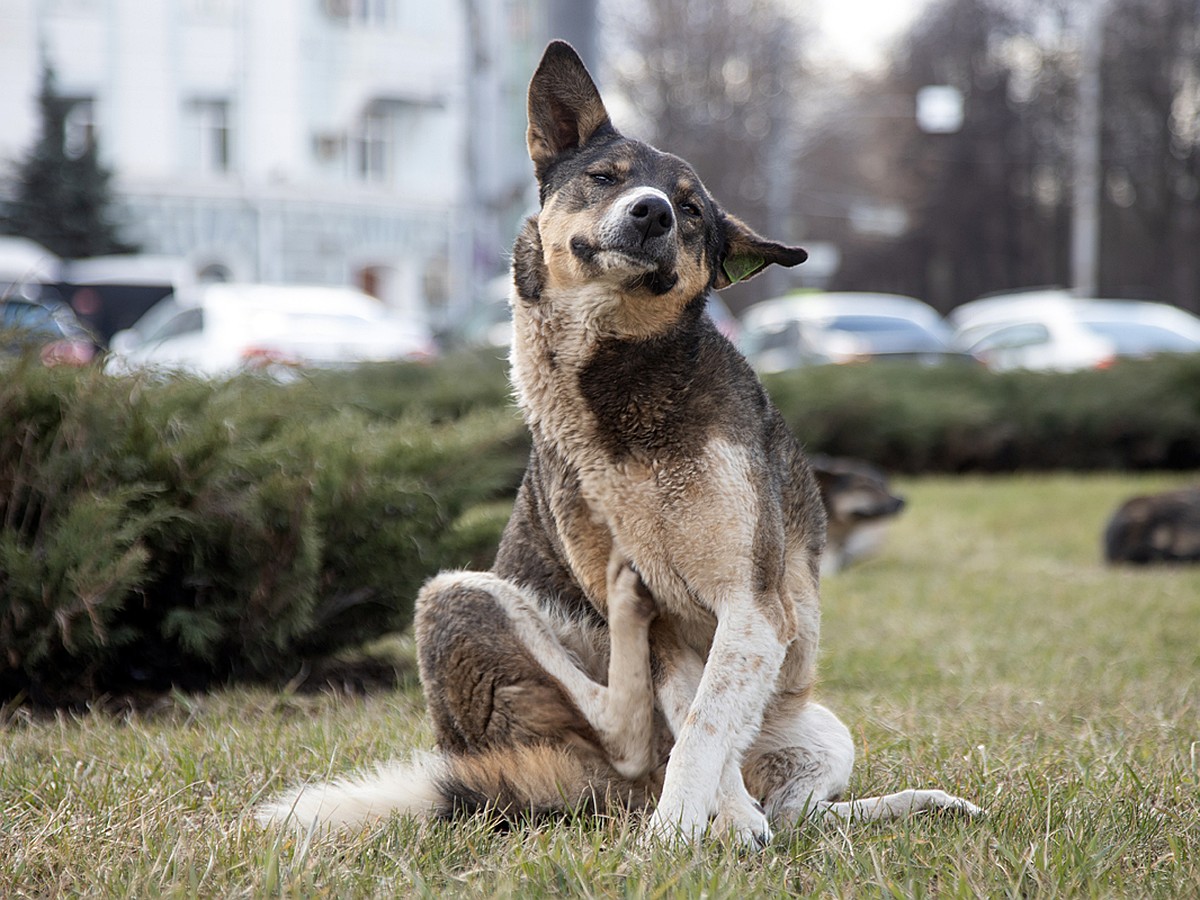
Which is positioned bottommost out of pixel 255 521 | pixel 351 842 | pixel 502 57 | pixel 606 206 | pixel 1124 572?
pixel 1124 572

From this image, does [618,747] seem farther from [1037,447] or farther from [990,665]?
[1037,447]

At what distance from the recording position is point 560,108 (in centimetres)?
371

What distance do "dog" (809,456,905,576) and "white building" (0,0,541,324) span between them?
74.4ft

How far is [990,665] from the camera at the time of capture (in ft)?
20.4

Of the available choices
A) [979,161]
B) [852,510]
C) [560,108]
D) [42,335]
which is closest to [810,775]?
[560,108]

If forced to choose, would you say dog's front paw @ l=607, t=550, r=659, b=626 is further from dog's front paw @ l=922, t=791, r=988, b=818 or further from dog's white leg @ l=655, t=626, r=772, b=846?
dog's front paw @ l=922, t=791, r=988, b=818

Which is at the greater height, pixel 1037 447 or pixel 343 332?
pixel 343 332

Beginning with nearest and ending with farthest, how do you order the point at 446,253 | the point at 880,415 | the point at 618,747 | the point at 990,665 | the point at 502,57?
the point at 618,747
the point at 990,665
the point at 880,415
the point at 502,57
the point at 446,253

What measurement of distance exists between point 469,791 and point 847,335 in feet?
58.3

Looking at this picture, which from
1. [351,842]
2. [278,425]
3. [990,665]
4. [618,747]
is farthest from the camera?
[990,665]

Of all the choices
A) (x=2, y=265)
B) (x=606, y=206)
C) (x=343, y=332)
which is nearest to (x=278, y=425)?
(x=606, y=206)

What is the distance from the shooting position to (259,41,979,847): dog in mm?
3188

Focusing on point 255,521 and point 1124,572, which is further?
point 1124,572

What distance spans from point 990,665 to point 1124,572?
353 cm
